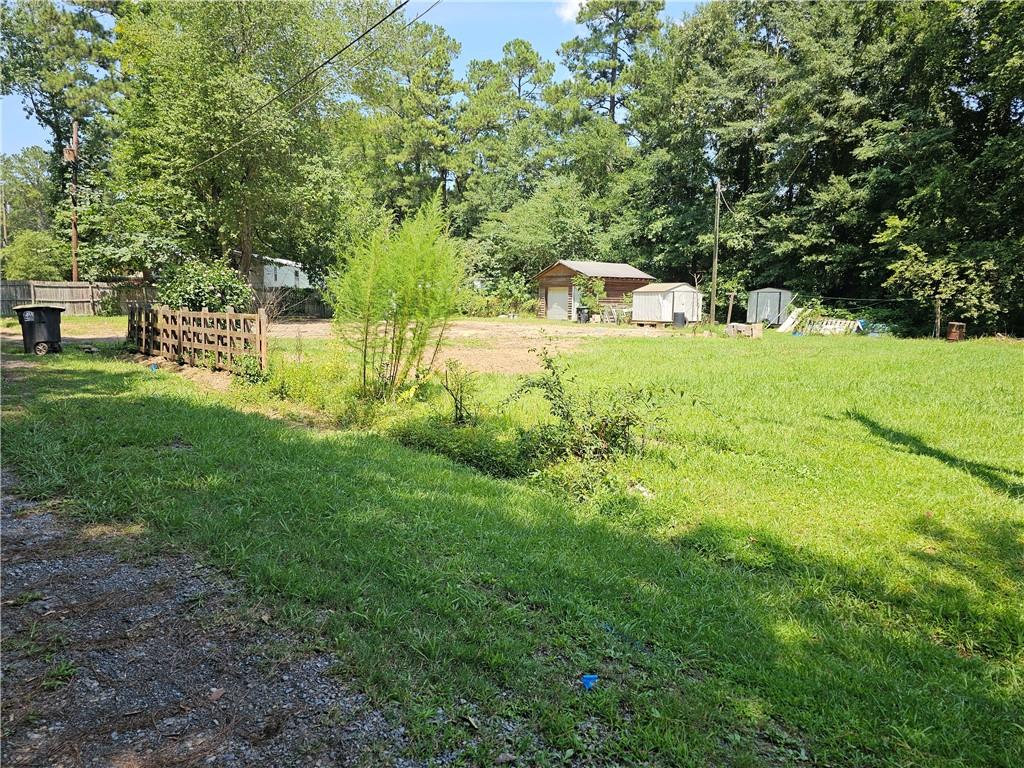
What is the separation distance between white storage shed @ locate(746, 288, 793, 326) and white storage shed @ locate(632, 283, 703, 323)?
2.63 m

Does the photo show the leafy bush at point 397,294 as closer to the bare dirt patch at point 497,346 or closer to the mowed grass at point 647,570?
the bare dirt patch at point 497,346

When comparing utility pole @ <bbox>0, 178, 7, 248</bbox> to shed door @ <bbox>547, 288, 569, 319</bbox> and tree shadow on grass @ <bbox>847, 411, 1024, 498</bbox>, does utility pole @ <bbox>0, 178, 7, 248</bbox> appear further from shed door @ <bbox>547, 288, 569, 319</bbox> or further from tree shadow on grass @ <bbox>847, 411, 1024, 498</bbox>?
tree shadow on grass @ <bbox>847, 411, 1024, 498</bbox>

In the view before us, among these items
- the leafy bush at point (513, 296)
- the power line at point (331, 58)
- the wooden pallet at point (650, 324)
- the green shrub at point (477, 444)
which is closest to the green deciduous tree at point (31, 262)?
the power line at point (331, 58)

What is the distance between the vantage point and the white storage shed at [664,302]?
26094 mm

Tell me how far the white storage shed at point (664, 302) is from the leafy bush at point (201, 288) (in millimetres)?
19909

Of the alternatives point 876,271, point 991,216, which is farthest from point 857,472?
point 876,271

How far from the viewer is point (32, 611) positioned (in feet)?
8.24

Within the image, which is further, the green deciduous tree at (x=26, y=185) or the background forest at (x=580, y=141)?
the green deciduous tree at (x=26, y=185)

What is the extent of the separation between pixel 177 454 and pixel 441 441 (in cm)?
231

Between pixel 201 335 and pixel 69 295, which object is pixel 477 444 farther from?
pixel 69 295

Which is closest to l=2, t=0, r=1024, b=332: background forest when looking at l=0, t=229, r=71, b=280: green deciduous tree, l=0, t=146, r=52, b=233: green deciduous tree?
l=0, t=229, r=71, b=280: green deciduous tree

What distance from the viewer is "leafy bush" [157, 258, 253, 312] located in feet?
32.4

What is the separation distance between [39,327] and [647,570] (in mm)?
12692

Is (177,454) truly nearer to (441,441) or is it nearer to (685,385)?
(441,441)
